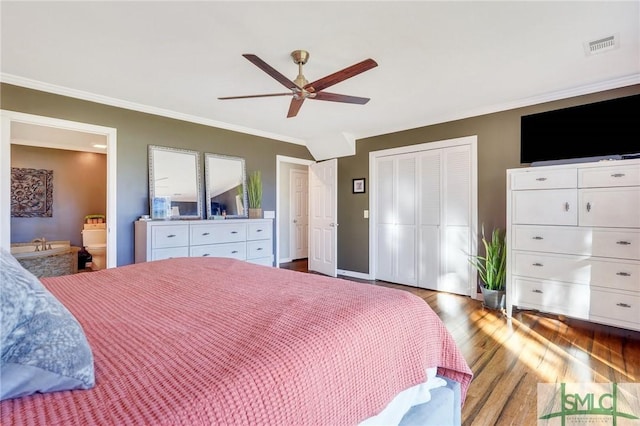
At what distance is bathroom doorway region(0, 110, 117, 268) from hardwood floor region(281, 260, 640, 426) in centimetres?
365

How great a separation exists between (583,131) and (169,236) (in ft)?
14.5

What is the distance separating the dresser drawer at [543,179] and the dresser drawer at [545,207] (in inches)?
2.0

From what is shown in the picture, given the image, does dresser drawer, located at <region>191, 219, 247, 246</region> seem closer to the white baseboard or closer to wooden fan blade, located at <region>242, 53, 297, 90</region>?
the white baseboard

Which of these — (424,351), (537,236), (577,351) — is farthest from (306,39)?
(577,351)

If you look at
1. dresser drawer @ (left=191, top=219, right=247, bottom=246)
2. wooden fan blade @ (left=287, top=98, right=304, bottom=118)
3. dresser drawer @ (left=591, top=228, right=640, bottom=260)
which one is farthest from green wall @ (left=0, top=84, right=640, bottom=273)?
wooden fan blade @ (left=287, top=98, right=304, bottom=118)

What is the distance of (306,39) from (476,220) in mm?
2889

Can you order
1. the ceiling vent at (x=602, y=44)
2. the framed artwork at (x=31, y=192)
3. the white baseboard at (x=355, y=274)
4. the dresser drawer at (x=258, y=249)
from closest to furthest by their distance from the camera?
the ceiling vent at (x=602, y=44)
the dresser drawer at (x=258, y=249)
the white baseboard at (x=355, y=274)
the framed artwork at (x=31, y=192)

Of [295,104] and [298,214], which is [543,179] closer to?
[295,104]

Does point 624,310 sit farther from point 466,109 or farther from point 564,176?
point 466,109

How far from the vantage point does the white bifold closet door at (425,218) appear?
3855 mm

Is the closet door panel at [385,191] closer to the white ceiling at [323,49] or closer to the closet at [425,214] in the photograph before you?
the closet at [425,214]

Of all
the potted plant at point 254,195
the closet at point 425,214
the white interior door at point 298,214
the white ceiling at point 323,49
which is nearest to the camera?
the white ceiling at point 323,49

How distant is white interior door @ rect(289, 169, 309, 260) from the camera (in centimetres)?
667

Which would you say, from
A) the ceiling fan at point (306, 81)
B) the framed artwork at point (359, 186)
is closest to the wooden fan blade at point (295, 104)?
the ceiling fan at point (306, 81)
